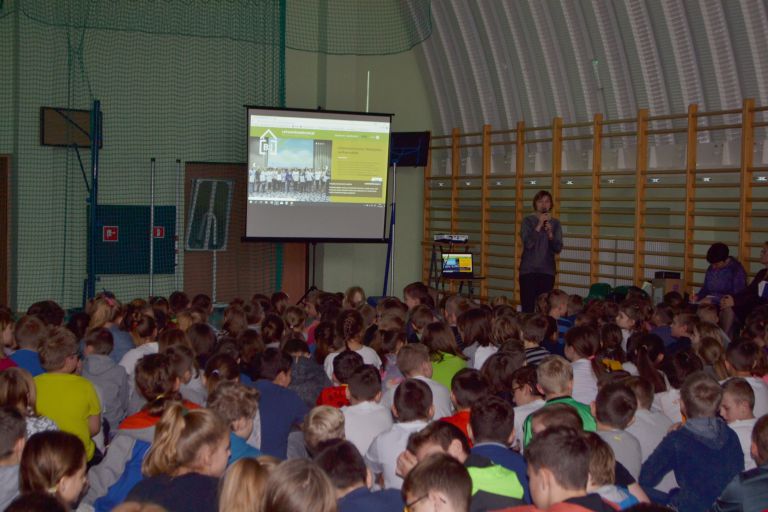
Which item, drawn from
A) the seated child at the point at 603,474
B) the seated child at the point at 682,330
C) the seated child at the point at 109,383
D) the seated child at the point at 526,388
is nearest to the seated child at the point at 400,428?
the seated child at the point at 526,388

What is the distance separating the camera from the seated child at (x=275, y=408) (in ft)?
15.7

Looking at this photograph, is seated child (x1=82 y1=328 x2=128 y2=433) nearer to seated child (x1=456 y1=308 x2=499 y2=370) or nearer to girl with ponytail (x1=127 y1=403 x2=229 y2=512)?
girl with ponytail (x1=127 y1=403 x2=229 y2=512)

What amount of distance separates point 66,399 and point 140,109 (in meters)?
9.16

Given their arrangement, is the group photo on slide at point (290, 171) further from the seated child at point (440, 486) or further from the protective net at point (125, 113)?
the seated child at point (440, 486)

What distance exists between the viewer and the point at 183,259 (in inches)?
539

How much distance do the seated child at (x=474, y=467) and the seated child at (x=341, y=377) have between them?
1.41m

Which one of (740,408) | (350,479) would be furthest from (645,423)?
(350,479)

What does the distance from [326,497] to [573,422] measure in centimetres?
147

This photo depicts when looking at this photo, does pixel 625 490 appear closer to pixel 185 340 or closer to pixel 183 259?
pixel 185 340

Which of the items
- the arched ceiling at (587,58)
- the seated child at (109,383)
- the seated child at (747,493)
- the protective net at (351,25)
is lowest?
the seated child at (109,383)

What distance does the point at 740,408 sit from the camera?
4527mm

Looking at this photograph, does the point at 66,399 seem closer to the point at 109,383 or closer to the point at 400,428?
the point at 109,383

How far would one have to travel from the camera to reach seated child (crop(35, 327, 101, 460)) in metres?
4.70

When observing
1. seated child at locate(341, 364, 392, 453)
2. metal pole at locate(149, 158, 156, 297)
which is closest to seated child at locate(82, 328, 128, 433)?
seated child at locate(341, 364, 392, 453)
